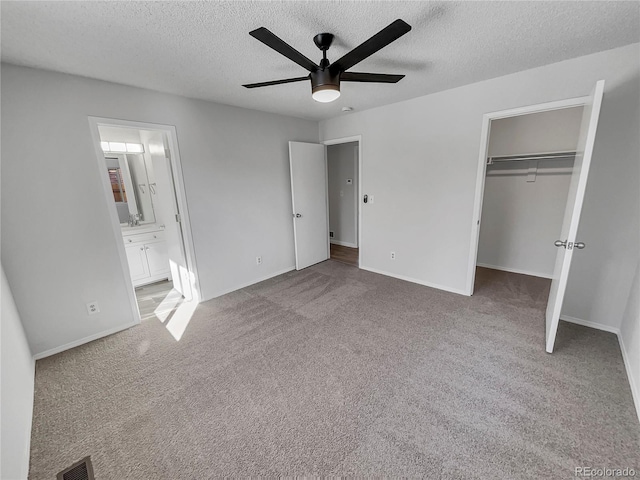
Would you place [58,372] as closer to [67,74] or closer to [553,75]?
[67,74]

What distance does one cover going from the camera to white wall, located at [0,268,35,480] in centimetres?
123

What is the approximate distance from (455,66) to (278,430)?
314cm

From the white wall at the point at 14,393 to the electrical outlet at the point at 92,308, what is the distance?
44 centimetres

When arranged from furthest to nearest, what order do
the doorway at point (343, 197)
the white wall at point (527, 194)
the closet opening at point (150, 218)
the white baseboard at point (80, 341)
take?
the doorway at point (343, 197) < the white wall at point (527, 194) < the closet opening at point (150, 218) < the white baseboard at point (80, 341)

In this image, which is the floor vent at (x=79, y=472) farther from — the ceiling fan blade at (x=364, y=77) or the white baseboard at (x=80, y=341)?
the ceiling fan blade at (x=364, y=77)

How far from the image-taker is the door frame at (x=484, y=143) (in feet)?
7.63

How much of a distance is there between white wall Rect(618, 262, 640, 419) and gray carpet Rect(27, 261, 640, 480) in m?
0.07

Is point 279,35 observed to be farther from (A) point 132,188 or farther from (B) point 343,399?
(A) point 132,188

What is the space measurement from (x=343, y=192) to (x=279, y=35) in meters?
3.91

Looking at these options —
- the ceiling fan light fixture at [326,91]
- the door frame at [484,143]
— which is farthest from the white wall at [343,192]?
the ceiling fan light fixture at [326,91]

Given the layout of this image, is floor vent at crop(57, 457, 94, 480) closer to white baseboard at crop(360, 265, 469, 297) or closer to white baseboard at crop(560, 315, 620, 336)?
white baseboard at crop(360, 265, 469, 297)

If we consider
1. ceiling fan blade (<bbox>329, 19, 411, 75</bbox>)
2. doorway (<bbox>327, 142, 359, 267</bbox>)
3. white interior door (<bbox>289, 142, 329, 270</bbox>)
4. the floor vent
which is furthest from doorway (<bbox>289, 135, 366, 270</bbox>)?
the floor vent

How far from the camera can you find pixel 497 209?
3887 millimetres

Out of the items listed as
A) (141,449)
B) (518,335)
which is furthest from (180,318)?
(518,335)
